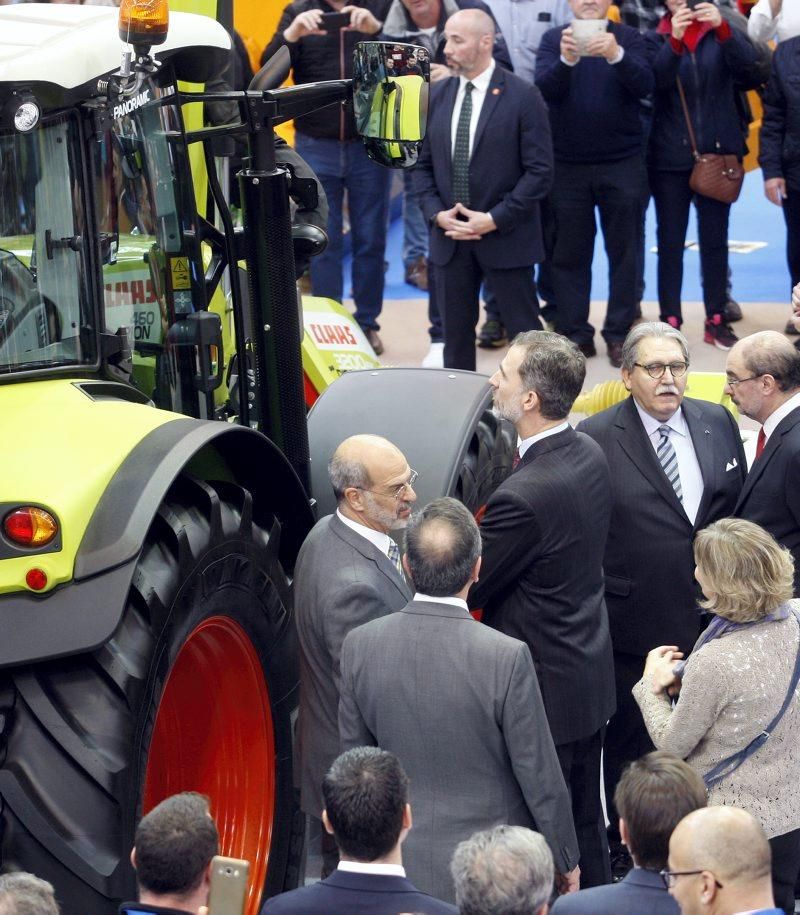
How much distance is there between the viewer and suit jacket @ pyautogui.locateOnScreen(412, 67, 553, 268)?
7742 mm

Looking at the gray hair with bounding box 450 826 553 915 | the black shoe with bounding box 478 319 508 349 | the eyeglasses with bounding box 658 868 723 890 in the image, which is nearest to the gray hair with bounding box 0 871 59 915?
the gray hair with bounding box 450 826 553 915

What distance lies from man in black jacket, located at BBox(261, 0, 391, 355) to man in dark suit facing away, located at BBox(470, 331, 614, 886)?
462cm

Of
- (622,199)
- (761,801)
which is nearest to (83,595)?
(761,801)

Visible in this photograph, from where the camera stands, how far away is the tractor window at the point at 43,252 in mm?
3541

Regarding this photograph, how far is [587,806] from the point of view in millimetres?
4301

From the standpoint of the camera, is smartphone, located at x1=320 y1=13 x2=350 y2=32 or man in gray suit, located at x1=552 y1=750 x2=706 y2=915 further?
smartphone, located at x1=320 y1=13 x2=350 y2=32

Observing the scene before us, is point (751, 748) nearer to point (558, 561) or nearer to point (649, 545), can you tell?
point (558, 561)

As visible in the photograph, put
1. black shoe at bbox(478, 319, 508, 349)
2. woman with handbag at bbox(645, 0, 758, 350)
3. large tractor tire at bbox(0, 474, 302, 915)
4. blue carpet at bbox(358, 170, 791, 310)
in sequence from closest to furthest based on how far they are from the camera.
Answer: large tractor tire at bbox(0, 474, 302, 915) < woman with handbag at bbox(645, 0, 758, 350) < black shoe at bbox(478, 319, 508, 349) < blue carpet at bbox(358, 170, 791, 310)

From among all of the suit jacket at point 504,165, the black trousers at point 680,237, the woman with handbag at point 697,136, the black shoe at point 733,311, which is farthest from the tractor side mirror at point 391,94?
the black shoe at point 733,311

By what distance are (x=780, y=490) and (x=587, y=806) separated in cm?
110

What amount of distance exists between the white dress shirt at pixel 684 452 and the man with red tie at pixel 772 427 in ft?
0.45

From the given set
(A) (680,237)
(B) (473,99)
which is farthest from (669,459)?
(A) (680,237)

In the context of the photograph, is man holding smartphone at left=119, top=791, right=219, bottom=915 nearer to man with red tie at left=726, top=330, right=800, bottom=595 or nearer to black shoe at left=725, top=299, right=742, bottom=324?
man with red tie at left=726, top=330, right=800, bottom=595

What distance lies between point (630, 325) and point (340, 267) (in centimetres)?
177
